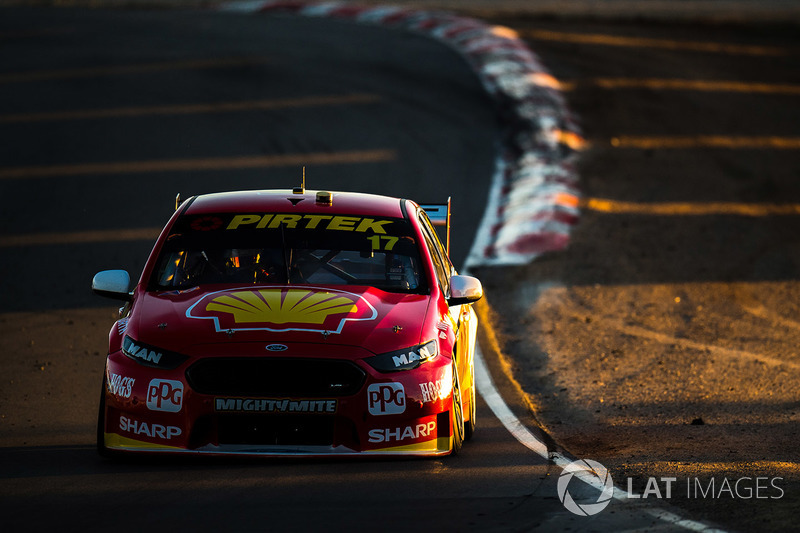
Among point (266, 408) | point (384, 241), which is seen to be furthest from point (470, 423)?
point (266, 408)

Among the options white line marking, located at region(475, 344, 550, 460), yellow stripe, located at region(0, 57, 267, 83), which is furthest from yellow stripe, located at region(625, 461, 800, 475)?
yellow stripe, located at region(0, 57, 267, 83)

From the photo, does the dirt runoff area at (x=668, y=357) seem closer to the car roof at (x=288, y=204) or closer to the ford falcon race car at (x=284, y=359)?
the ford falcon race car at (x=284, y=359)

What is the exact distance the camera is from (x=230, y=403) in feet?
22.7

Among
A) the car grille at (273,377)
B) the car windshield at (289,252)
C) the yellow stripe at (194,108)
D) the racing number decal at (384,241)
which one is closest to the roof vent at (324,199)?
the car windshield at (289,252)

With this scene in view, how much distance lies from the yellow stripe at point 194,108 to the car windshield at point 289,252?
1132cm

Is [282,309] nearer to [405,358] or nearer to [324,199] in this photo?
[405,358]

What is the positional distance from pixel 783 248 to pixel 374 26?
13.0 metres

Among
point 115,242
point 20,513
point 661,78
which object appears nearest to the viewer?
point 20,513

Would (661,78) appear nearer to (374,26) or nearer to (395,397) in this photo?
(374,26)

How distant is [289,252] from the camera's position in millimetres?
8164

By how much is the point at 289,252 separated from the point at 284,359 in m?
1.37

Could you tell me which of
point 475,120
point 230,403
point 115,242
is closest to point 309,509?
point 230,403

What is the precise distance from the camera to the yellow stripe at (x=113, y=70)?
21422mm

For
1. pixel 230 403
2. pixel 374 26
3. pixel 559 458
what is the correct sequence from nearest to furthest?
pixel 230 403 < pixel 559 458 < pixel 374 26
